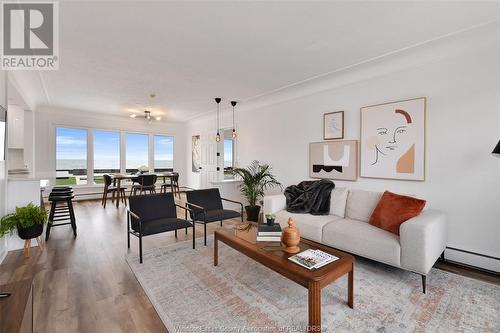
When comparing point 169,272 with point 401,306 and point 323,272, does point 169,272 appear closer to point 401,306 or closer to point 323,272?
point 323,272

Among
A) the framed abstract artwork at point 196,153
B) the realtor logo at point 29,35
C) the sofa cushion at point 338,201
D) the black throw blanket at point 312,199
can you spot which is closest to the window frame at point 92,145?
the framed abstract artwork at point 196,153

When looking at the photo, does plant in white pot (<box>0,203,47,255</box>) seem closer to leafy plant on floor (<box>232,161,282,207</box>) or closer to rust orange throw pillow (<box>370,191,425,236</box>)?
leafy plant on floor (<box>232,161,282,207</box>)

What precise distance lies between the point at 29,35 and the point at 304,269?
363cm

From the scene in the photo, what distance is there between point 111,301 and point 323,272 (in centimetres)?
180

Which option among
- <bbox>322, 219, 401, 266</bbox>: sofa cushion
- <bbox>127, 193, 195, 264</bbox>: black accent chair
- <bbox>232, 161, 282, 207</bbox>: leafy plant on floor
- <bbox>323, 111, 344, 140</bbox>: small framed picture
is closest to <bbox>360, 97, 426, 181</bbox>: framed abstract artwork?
<bbox>323, 111, 344, 140</bbox>: small framed picture

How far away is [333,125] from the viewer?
152 inches

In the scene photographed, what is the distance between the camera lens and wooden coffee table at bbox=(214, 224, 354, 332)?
5.24 ft

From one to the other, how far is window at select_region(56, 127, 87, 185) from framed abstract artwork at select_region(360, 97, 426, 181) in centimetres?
734

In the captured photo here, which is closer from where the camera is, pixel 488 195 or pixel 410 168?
pixel 488 195

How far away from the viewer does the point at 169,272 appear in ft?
8.17

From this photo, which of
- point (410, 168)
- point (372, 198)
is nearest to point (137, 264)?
point (372, 198)

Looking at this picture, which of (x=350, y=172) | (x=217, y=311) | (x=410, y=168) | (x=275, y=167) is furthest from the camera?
(x=275, y=167)

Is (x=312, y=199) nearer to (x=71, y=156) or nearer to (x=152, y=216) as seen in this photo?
(x=152, y=216)

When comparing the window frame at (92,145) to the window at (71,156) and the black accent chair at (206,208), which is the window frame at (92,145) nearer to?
the window at (71,156)
